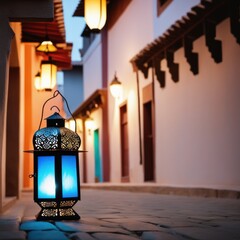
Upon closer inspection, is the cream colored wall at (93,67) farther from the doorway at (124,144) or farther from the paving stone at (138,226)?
the paving stone at (138,226)

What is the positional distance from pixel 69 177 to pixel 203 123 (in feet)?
22.4

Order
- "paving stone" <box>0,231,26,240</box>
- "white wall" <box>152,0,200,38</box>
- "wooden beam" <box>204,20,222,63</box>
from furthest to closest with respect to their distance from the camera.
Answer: "white wall" <box>152,0,200,38</box> < "wooden beam" <box>204,20,222,63</box> < "paving stone" <box>0,231,26,240</box>

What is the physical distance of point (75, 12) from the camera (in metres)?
19.9

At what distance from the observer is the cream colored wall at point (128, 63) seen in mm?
15875

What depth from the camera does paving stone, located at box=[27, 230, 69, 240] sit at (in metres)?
3.19

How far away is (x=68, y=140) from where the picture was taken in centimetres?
452

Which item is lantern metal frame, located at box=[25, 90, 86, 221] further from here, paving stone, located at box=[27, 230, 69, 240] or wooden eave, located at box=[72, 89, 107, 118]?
wooden eave, located at box=[72, 89, 107, 118]

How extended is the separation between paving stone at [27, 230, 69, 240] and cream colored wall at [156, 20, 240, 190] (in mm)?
5221

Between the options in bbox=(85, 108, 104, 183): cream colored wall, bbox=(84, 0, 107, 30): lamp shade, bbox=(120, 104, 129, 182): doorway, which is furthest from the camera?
bbox=(85, 108, 104, 183): cream colored wall

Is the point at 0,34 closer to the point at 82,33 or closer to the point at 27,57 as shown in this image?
the point at 27,57

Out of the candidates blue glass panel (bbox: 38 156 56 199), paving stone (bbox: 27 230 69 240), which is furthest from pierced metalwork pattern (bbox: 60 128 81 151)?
paving stone (bbox: 27 230 69 240)

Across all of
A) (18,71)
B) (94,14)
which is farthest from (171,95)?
(94,14)

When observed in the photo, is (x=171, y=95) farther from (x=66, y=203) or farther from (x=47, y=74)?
(x=66, y=203)

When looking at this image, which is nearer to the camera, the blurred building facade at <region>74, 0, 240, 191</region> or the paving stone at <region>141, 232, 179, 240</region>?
the paving stone at <region>141, 232, 179, 240</region>
